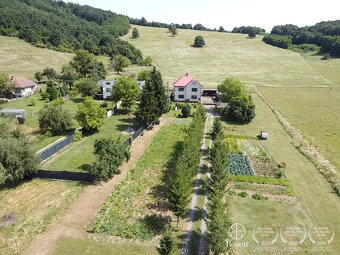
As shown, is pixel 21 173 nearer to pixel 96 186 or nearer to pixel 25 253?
pixel 96 186

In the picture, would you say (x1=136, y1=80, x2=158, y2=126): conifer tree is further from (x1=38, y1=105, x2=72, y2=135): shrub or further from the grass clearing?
the grass clearing

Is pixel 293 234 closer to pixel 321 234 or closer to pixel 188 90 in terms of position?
pixel 321 234

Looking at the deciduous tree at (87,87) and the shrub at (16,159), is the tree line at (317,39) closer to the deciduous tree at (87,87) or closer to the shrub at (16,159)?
the deciduous tree at (87,87)

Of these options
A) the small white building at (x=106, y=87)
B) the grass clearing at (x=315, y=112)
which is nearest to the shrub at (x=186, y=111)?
the small white building at (x=106, y=87)

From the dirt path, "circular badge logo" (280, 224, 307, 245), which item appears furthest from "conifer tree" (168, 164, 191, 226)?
"circular badge logo" (280, 224, 307, 245)

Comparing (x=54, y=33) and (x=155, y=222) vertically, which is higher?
(x=54, y=33)

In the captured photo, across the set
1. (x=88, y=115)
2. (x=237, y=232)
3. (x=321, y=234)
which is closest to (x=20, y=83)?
(x=88, y=115)
